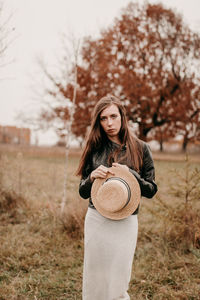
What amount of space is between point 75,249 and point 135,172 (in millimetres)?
2611

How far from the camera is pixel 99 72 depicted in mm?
16672

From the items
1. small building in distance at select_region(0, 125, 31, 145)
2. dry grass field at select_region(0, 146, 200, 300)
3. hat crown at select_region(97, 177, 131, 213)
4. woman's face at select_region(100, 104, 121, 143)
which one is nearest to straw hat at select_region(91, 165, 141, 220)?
hat crown at select_region(97, 177, 131, 213)

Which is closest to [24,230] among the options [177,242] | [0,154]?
[0,154]

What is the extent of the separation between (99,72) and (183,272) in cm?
1471

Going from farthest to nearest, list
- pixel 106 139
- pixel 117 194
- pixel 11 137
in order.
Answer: pixel 11 137 < pixel 106 139 < pixel 117 194

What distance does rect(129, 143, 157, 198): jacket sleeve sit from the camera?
2264mm

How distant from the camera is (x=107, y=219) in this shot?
2.30 m

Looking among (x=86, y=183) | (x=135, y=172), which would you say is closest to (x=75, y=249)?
(x=86, y=183)

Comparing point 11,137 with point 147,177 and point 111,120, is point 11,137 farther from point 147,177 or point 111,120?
point 147,177

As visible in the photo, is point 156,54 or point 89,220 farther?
point 156,54

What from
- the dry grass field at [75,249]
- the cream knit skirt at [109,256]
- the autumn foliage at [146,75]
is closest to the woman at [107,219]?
the cream knit skirt at [109,256]

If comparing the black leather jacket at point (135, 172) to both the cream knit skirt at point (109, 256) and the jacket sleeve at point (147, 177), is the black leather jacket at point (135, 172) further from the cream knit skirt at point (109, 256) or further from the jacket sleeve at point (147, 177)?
Answer: the cream knit skirt at point (109, 256)

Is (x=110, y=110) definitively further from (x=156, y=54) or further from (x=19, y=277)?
(x=156, y=54)

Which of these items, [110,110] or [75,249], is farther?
[75,249]
